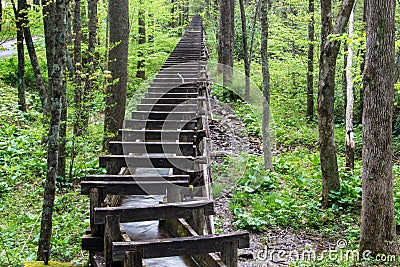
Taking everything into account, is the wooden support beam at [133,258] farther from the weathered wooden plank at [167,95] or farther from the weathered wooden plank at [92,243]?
the weathered wooden plank at [167,95]

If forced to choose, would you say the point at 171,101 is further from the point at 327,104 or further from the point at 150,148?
the point at 327,104

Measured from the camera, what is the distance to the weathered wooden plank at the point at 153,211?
3.40 metres

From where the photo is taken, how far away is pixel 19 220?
8.68 m

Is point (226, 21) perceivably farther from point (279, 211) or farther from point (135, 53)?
point (279, 211)

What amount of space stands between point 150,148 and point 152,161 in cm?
37

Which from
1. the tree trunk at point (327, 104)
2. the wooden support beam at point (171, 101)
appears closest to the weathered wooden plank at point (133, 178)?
the wooden support beam at point (171, 101)

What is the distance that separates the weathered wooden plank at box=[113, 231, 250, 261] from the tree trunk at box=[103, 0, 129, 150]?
255 inches

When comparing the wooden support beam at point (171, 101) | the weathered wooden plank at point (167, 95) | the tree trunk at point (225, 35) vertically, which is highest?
the tree trunk at point (225, 35)

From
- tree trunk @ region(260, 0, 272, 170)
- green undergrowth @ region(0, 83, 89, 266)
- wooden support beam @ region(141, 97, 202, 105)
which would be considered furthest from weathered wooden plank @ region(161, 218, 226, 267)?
tree trunk @ region(260, 0, 272, 170)

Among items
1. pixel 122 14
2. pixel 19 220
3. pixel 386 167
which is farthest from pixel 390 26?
pixel 19 220

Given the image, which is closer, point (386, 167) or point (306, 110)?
point (386, 167)

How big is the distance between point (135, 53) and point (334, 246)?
14.5 m

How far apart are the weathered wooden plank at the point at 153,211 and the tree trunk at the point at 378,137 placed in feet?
16.3

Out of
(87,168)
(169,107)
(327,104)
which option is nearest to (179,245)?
(169,107)
